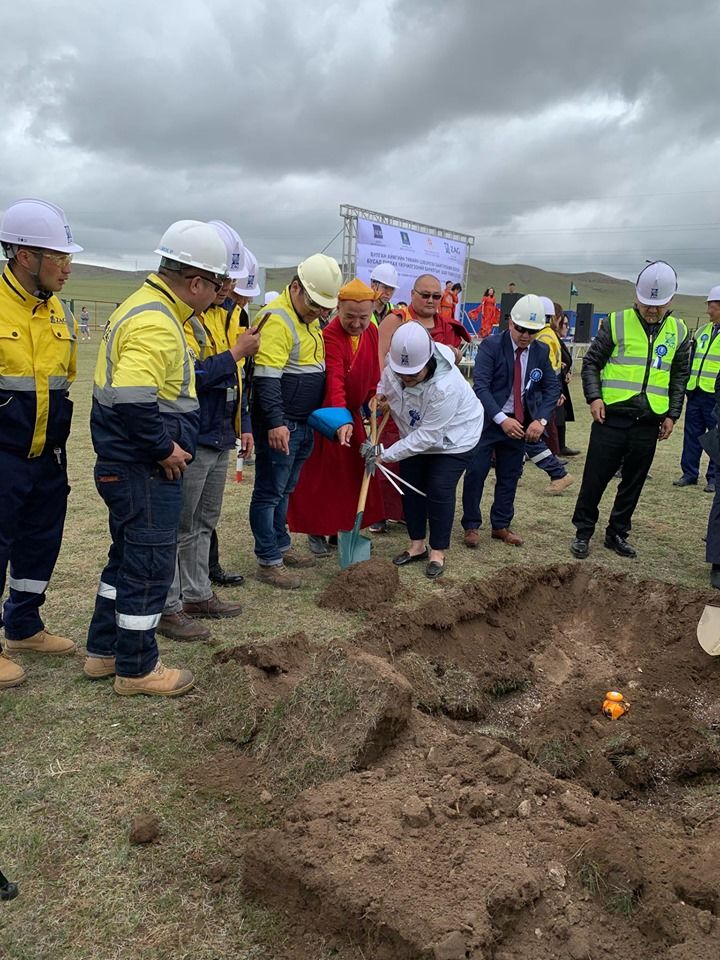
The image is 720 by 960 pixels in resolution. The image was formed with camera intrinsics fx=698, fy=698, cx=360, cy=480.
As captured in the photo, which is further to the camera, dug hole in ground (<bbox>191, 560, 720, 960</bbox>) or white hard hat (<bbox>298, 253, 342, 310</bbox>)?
white hard hat (<bbox>298, 253, 342, 310</bbox>)

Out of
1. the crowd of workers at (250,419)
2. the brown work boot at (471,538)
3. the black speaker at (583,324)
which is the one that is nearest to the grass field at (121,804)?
the crowd of workers at (250,419)

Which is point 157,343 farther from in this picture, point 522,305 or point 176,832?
point 522,305

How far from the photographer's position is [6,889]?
6.96ft

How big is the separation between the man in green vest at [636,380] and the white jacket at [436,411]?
101cm

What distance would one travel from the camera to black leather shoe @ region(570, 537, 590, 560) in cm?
546

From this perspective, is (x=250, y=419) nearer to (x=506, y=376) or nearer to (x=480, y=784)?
(x=506, y=376)

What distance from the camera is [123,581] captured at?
3123 millimetres

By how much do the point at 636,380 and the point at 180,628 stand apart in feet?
11.9

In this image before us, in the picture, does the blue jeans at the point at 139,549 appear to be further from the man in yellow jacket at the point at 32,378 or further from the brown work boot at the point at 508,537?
the brown work boot at the point at 508,537

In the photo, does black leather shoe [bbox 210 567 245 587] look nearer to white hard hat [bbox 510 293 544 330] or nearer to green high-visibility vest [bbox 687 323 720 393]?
white hard hat [bbox 510 293 544 330]

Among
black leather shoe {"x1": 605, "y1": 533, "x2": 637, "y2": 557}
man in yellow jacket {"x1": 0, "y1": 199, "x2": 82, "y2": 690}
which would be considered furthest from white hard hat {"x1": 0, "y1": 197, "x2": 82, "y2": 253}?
black leather shoe {"x1": 605, "y1": 533, "x2": 637, "y2": 557}

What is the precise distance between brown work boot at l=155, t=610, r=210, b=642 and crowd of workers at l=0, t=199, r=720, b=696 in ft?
0.05

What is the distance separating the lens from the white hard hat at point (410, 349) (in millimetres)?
4508

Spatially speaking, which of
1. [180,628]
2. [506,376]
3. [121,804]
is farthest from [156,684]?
[506,376]
